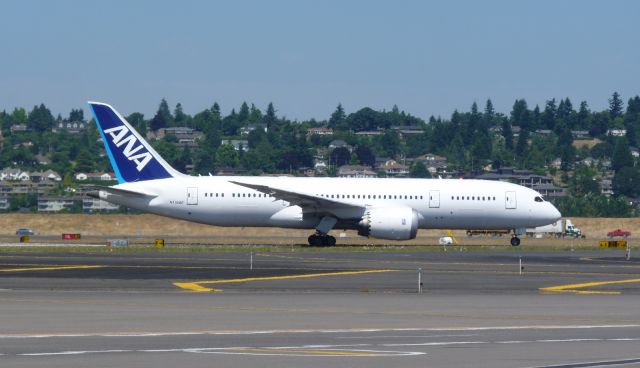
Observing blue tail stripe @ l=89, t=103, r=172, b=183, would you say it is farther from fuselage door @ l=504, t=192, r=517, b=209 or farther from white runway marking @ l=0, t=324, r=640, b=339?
white runway marking @ l=0, t=324, r=640, b=339

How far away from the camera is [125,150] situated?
76188 millimetres

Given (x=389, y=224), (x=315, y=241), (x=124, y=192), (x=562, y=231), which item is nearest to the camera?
(x=389, y=224)

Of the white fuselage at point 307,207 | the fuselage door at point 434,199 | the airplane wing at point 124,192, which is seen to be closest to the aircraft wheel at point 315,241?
the white fuselage at point 307,207

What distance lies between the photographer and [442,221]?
76.8 meters

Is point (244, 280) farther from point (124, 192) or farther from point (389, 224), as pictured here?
point (124, 192)

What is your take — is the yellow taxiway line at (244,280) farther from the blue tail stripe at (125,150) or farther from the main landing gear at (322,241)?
the blue tail stripe at (125,150)

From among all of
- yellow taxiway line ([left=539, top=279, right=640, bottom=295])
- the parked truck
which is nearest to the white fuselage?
yellow taxiway line ([left=539, top=279, right=640, bottom=295])

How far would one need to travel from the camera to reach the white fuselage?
75562 millimetres

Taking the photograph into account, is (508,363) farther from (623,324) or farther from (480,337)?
(623,324)

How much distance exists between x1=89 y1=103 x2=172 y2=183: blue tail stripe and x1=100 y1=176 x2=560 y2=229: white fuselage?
57 centimetres

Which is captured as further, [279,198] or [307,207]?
[307,207]

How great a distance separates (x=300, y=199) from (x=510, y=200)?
1162 centimetres

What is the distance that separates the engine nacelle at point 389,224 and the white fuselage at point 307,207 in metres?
1.24

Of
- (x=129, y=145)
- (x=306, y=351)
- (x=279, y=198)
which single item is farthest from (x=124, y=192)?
(x=306, y=351)
